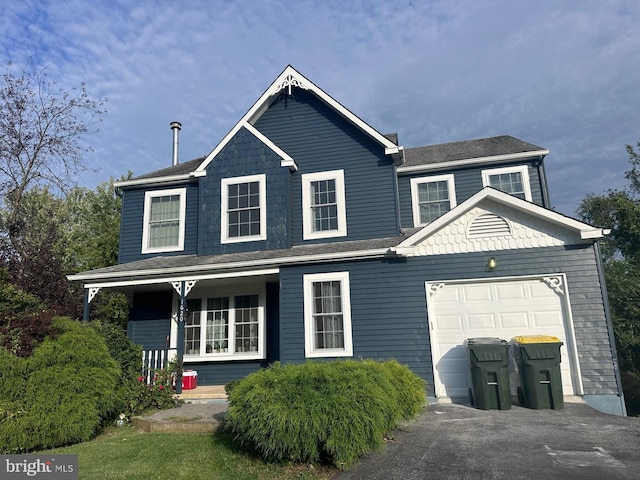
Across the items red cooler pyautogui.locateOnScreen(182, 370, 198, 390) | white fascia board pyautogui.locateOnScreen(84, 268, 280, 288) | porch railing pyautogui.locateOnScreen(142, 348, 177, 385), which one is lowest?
red cooler pyautogui.locateOnScreen(182, 370, 198, 390)

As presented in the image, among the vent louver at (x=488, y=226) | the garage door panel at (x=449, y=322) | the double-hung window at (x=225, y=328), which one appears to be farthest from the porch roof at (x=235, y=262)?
the garage door panel at (x=449, y=322)

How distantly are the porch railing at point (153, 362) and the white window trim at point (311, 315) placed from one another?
3.60 metres

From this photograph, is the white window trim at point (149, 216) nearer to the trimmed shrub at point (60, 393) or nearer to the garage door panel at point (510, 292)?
the trimmed shrub at point (60, 393)

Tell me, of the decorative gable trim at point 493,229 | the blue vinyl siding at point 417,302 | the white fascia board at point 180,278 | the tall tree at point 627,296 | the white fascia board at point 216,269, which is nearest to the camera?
the blue vinyl siding at point 417,302

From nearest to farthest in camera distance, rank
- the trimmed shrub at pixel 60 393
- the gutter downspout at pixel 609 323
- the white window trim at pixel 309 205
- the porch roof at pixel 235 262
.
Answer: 1. the trimmed shrub at pixel 60 393
2. the gutter downspout at pixel 609 323
3. the porch roof at pixel 235 262
4. the white window trim at pixel 309 205

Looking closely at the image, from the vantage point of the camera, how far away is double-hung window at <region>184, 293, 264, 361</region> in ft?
38.5

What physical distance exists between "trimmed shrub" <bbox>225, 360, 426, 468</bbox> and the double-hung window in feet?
19.9

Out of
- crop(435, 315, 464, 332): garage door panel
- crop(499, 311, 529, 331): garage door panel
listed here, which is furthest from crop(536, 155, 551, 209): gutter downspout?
crop(435, 315, 464, 332): garage door panel

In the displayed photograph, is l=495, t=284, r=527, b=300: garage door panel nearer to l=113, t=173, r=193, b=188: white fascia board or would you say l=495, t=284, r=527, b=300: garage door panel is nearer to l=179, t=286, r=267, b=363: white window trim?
l=179, t=286, r=267, b=363: white window trim

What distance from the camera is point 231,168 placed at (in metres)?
12.4

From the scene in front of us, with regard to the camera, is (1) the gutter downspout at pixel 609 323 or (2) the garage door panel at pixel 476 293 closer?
(1) the gutter downspout at pixel 609 323

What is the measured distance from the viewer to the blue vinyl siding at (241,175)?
11711mm

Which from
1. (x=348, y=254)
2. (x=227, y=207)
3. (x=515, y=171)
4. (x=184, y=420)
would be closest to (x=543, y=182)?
(x=515, y=171)

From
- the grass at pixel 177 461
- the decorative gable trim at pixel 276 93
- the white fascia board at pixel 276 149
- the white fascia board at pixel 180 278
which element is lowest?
the grass at pixel 177 461
